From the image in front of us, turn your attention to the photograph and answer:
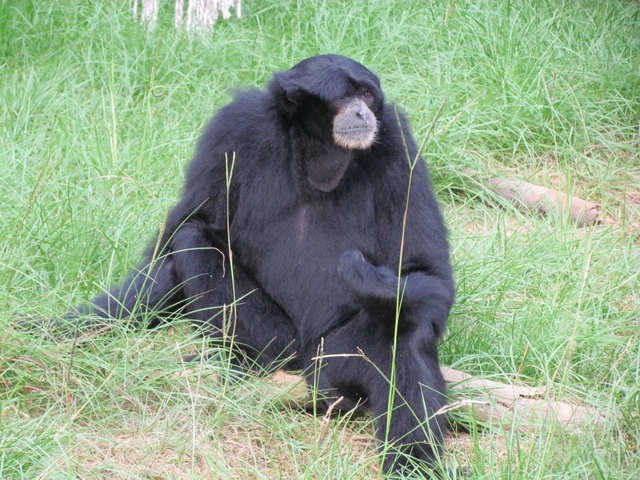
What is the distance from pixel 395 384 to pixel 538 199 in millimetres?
2983

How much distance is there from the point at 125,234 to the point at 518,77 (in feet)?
11.5

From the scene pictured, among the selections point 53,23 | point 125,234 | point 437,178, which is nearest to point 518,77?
point 437,178

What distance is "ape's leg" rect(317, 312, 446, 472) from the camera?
3850 millimetres

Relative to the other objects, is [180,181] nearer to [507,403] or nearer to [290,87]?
[290,87]

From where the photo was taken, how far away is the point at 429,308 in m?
3.96

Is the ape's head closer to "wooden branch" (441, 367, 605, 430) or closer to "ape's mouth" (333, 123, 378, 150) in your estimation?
"ape's mouth" (333, 123, 378, 150)

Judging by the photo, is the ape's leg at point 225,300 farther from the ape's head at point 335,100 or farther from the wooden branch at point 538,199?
the wooden branch at point 538,199

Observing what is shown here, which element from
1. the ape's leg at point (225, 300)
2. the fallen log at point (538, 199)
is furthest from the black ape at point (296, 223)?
the fallen log at point (538, 199)

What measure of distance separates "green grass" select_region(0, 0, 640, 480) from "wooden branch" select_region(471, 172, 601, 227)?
0.12 meters

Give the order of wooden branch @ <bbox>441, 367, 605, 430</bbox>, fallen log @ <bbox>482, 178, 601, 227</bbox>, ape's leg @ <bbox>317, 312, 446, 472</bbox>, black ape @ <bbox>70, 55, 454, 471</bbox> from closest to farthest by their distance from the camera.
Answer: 1. ape's leg @ <bbox>317, 312, 446, 472</bbox>
2. wooden branch @ <bbox>441, 367, 605, 430</bbox>
3. black ape @ <bbox>70, 55, 454, 471</bbox>
4. fallen log @ <bbox>482, 178, 601, 227</bbox>

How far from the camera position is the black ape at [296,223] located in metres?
4.25

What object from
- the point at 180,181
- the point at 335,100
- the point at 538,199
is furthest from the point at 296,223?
the point at 538,199

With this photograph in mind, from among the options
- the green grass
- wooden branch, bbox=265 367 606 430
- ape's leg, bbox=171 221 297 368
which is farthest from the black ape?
the green grass

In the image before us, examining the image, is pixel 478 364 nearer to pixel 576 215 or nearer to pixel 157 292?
pixel 157 292
